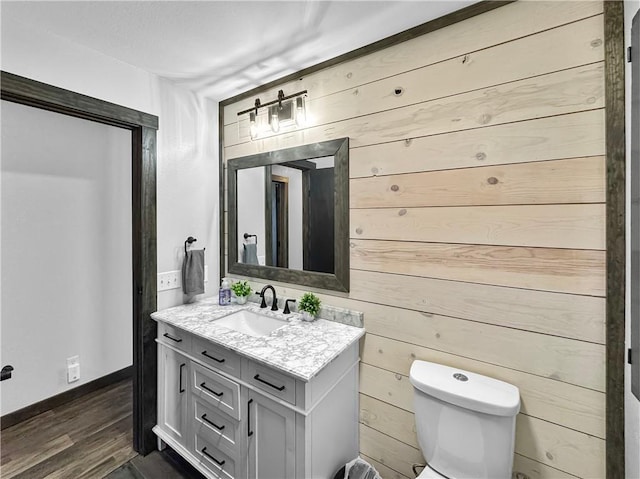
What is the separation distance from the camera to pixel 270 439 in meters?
1.32

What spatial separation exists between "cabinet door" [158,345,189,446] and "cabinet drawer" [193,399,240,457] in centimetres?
13

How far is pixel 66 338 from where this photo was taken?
232 centimetres

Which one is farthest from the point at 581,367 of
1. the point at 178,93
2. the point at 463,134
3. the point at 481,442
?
the point at 178,93

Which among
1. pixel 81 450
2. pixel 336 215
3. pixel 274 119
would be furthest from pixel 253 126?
pixel 81 450

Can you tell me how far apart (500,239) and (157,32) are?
199 cm

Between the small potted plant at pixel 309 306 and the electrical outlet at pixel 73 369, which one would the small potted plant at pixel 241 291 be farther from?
the electrical outlet at pixel 73 369

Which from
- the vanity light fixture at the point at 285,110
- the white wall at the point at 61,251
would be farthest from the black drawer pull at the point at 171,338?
the vanity light fixture at the point at 285,110

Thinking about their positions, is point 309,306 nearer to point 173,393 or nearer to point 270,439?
point 270,439

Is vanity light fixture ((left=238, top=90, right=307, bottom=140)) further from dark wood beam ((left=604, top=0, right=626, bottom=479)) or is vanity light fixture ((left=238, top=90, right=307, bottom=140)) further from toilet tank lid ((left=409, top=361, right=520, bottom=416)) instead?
toilet tank lid ((left=409, top=361, right=520, bottom=416))

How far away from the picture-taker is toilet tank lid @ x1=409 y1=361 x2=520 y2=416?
1101mm

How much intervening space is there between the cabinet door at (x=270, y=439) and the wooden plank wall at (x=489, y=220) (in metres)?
0.54

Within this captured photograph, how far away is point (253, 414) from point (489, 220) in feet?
4.64

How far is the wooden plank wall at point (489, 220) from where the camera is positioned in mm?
1100

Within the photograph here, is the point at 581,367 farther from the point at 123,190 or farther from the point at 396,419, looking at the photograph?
the point at 123,190
